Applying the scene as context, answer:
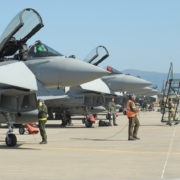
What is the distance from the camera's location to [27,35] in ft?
38.2

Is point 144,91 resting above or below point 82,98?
above

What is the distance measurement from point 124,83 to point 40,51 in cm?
1352

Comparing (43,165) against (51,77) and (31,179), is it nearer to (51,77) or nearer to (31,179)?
(31,179)

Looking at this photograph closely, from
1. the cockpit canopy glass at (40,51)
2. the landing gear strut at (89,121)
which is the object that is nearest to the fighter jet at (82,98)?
the landing gear strut at (89,121)

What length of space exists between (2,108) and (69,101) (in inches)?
352

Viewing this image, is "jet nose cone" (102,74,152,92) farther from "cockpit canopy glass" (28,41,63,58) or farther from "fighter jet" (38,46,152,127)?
"cockpit canopy glass" (28,41,63,58)

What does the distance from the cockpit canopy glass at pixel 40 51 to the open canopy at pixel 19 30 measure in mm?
396

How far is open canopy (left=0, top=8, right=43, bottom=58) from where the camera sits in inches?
440

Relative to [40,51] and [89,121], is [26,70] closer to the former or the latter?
[40,51]

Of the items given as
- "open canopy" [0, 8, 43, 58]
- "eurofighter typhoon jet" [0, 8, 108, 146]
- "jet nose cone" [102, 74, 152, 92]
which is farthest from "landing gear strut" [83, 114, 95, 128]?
"open canopy" [0, 8, 43, 58]

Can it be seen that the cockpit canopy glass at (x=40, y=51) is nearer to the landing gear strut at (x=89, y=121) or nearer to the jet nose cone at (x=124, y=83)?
the landing gear strut at (x=89, y=121)

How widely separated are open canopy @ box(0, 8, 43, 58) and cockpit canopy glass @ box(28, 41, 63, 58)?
0.40 meters

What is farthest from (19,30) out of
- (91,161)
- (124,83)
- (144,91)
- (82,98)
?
(144,91)

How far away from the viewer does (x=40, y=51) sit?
11977 mm
